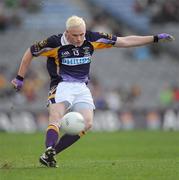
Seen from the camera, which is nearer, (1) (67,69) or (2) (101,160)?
(1) (67,69)

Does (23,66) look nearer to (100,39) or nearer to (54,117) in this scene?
(54,117)

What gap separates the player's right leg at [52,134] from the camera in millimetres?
11008

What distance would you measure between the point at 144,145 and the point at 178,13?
14306mm

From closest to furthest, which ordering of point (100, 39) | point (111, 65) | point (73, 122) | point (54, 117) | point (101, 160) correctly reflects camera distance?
point (73, 122)
point (54, 117)
point (100, 39)
point (101, 160)
point (111, 65)

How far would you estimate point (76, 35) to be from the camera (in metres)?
11.5

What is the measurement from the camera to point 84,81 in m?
12.0

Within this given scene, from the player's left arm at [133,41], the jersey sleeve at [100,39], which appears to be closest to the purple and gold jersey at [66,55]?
the jersey sleeve at [100,39]

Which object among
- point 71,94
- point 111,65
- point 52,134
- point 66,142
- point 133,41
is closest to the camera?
point 52,134

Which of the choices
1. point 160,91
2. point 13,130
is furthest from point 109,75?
point 13,130

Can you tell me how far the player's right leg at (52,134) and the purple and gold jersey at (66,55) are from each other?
1.76ft

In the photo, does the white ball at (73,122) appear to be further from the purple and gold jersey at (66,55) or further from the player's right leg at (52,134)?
the purple and gold jersey at (66,55)

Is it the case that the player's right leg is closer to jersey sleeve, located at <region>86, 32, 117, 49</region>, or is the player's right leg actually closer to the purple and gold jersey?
the purple and gold jersey

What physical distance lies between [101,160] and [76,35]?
2.80 meters

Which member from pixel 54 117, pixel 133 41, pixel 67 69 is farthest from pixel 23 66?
pixel 133 41
